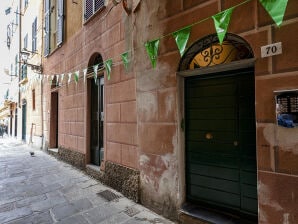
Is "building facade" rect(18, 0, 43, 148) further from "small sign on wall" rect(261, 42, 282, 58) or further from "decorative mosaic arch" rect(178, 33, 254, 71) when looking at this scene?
"small sign on wall" rect(261, 42, 282, 58)

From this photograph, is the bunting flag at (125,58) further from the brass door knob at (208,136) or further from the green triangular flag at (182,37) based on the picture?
the brass door knob at (208,136)

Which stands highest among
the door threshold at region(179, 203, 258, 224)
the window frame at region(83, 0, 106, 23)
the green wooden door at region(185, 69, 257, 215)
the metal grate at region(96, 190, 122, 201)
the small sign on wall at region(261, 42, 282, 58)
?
the window frame at region(83, 0, 106, 23)

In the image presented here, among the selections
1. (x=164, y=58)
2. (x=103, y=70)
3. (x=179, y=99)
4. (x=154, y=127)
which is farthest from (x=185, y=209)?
(x=103, y=70)

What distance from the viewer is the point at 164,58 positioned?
3.59 meters

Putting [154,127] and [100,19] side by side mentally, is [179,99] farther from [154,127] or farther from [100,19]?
[100,19]

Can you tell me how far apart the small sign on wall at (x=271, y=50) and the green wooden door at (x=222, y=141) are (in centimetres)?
40

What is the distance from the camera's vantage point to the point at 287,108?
221 cm

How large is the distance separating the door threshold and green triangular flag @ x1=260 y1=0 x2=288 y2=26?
2272mm

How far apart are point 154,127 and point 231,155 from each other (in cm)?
130

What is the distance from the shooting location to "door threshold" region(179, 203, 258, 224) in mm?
2857

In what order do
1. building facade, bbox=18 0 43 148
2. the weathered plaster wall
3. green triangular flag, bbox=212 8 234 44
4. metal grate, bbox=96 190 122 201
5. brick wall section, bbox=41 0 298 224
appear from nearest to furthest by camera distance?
brick wall section, bbox=41 0 298 224
green triangular flag, bbox=212 8 234 44
the weathered plaster wall
metal grate, bbox=96 190 122 201
building facade, bbox=18 0 43 148

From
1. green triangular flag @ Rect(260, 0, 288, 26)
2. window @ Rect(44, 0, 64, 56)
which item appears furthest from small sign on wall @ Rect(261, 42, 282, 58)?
window @ Rect(44, 0, 64, 56)

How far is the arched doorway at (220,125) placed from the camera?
282 cm

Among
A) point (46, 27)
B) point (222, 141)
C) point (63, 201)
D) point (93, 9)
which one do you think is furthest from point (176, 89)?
point (46, 27)
